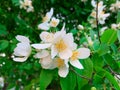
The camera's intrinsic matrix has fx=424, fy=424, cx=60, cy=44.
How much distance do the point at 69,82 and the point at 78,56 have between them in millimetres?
78

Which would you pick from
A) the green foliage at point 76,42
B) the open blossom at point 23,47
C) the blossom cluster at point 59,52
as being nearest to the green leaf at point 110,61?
the green foliage at point 76,42

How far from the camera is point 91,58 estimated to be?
1.25m

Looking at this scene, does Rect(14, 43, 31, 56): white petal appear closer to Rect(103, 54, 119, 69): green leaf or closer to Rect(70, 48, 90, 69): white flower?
Rect(70, 48, 90, 69): white flower

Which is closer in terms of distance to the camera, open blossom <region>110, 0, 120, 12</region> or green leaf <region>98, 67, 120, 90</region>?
green leaf <region>98, 67, 120, 90</region>

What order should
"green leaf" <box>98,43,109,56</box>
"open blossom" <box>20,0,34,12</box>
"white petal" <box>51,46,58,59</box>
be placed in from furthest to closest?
"open blossom" <box>20,0,34,12</box> < "green leaf" <box>98,43,109,56</box> < "white petal" <box>51,46,58,59</box>

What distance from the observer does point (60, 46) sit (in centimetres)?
114

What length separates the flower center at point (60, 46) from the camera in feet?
3.72

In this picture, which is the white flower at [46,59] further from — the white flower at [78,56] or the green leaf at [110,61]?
the green leaf at [110,61]

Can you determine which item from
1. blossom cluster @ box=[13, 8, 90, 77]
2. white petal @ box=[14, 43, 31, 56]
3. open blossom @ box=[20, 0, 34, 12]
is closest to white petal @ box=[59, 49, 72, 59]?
blossom cluster @ box=[13, 8, 90, 77]

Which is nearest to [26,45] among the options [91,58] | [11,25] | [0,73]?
[91,58]

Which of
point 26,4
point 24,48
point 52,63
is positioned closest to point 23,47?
point 24,48

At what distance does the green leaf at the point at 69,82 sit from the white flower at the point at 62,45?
2.5 inches

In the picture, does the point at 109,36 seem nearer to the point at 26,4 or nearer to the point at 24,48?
the point at 24,48

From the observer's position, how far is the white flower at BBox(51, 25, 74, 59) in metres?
1.12
